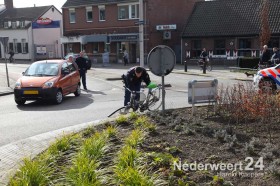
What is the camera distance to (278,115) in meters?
7.43

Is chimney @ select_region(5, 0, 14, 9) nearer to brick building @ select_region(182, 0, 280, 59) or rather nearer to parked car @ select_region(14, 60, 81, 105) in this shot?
brick building @ select_region(182, 0, 280, 59)

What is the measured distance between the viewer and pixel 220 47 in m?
35.0

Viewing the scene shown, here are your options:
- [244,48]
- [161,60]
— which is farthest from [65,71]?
[244,48]

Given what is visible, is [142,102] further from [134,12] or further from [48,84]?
[134,12]

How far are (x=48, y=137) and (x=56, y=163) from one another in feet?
8.62

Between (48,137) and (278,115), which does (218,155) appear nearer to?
(278,115)

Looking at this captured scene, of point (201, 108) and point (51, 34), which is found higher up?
point (51, 34)

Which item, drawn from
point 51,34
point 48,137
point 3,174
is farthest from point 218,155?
point 51,34

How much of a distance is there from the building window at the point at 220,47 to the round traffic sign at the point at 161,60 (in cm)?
2737

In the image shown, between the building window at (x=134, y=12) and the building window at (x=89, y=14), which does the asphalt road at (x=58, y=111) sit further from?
the building window at (x=89, y=14)

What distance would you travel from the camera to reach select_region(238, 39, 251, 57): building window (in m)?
33.3

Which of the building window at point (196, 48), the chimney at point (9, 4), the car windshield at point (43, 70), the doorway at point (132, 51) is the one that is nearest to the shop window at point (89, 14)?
the doorway at point (132, 51)

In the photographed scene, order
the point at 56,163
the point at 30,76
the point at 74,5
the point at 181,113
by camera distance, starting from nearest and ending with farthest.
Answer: the point at 56,163 < the point at 181,113 < the point at 30,76 < the point at 74,5

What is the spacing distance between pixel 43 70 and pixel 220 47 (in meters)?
24.0
